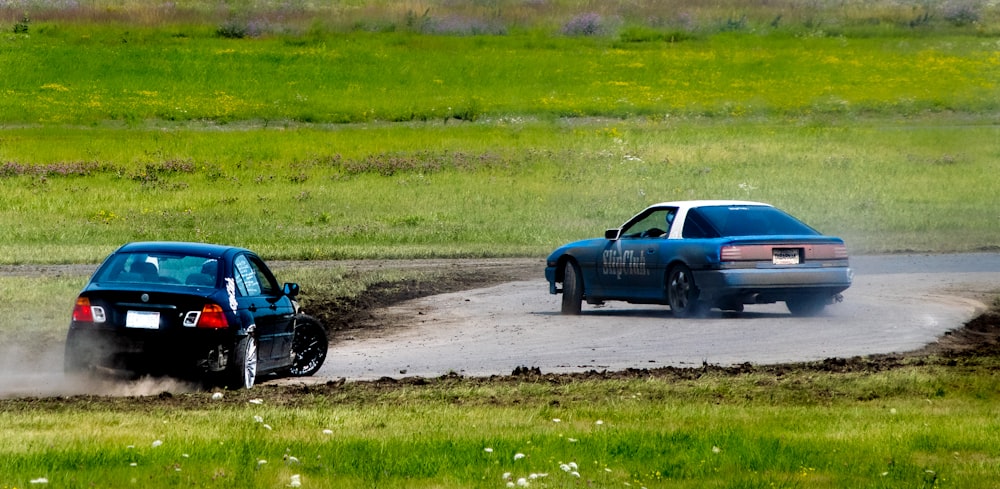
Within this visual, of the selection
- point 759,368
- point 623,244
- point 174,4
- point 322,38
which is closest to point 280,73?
point 322,38

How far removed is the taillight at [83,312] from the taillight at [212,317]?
0.84 metres

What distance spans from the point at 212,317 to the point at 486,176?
1315 inches

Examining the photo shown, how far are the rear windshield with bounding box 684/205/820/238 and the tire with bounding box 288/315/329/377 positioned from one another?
5507 mm

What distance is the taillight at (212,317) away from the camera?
1279 cm

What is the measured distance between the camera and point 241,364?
42.7ft

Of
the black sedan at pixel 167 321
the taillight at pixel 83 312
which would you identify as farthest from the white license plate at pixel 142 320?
the taillight at pixel 83 312

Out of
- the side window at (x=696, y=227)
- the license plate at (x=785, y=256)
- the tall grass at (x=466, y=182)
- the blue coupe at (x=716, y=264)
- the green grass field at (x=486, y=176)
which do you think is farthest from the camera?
the tall grass at (x=466, y=182)

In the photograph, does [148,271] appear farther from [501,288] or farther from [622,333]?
[501,288]

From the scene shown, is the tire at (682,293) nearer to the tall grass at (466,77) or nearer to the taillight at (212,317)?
the taillight at (212,317)

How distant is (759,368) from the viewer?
14.3m

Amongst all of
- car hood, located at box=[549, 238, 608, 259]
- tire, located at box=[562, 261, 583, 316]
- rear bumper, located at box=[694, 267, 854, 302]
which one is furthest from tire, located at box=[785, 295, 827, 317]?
tire, located at box=[562, 261, 583, 316]

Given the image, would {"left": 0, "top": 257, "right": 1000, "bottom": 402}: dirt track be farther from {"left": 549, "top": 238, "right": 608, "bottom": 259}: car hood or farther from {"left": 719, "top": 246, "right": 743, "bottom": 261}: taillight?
{"left": 549, "top": 238, "right": 608, "bottom": 259}: car hood

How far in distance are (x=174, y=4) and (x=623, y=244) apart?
195 feet

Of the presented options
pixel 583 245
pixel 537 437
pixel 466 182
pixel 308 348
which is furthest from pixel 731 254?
pixel 466 182
